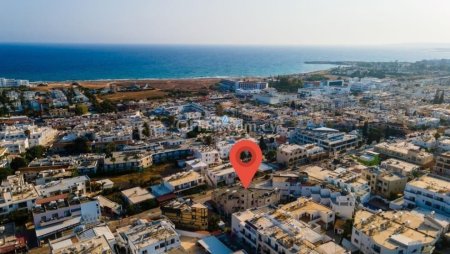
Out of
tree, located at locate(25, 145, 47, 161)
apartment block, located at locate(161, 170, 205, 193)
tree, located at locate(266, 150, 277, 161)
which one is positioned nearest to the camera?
apartment block, located at locate(161, 170, 205, 193)

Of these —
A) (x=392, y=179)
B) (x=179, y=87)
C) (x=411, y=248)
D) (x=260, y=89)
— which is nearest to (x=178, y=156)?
(x=392, y=179)

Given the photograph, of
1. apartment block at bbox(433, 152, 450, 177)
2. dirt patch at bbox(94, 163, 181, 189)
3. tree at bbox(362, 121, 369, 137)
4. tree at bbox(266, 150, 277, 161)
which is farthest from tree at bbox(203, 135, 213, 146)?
apartment block at bbox(433, 152, 450, 177)

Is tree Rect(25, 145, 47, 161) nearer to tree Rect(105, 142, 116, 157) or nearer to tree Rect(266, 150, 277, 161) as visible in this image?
tree Rect(105, 142, 116, 157)

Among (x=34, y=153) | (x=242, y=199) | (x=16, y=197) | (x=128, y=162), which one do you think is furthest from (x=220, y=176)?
(x=34, y=153)

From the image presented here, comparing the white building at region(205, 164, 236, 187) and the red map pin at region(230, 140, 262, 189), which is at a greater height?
the red map pin at region(230, 140, 262, 189)

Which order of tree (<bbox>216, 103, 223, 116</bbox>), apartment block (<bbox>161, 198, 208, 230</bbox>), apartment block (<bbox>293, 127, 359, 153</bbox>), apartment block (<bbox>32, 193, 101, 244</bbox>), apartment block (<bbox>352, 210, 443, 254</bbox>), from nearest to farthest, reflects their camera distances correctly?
1. apartment block (<bbox>352, 210, 443, 254</bbox>)
2. apartment block (<bbox>32, 193, 101, 244</bbox>)
3. apartment block (<bbox>161, 198, 208, 230</bbox>)
4. apartment block (<bbox>293, 127, 359, 153</bbox>)
5. tree (<bbox>216, 103, 223, 116</bbox>)

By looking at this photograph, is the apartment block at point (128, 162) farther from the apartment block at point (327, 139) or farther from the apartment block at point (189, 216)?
the apartment block at point (327, 139)

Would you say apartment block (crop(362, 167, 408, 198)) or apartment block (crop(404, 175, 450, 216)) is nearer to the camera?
apartment block (crop(404, 175, 450, 216))

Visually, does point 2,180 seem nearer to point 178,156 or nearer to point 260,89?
point 178,156
